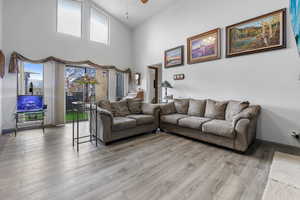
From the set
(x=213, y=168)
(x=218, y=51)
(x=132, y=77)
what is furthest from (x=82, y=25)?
(x=213, y=168)

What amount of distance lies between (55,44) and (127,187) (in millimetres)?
4796

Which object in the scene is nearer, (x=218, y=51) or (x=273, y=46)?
(x=273, y=46)

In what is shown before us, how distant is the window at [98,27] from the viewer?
5309 mm

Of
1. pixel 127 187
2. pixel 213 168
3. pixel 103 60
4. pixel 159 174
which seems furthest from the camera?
pixel 103 60

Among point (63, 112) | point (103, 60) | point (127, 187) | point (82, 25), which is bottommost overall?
point (127, 187)

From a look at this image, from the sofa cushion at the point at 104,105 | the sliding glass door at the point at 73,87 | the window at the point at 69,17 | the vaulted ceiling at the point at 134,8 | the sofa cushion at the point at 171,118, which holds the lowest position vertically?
the sofa cushion at the point at 171,118

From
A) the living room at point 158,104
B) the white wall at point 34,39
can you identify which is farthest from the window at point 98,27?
the white wall at point 34,39

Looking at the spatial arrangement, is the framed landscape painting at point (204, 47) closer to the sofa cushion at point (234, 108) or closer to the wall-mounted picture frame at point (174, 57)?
the wall-mounted picture frame at point (174, 57)

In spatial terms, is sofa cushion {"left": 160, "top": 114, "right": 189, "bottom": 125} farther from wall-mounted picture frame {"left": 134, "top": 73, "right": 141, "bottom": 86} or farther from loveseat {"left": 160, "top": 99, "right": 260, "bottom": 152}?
wall-mounted picture frame {"left": 134, "top": 73, "right": 141, "bottom": 86}

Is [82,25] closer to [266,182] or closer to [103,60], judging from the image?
[103,60]

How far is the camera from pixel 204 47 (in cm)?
396

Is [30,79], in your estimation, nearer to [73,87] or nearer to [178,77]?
[73,87]

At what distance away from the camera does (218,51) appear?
3.69m

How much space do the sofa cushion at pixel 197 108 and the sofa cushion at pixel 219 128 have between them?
2.45 feet
